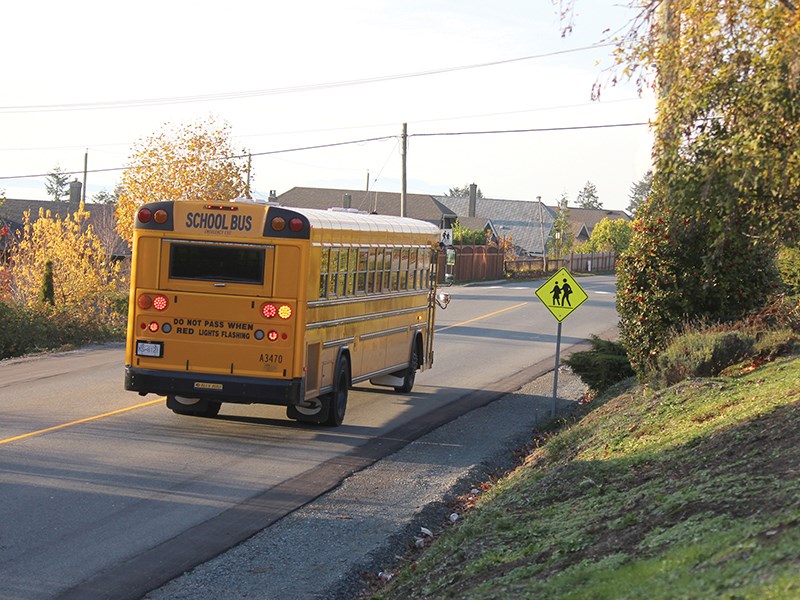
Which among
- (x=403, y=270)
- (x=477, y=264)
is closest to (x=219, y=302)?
(x=403, y=270)

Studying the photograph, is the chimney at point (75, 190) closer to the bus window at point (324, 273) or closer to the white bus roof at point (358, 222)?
the white bus roof at point (358, 222)

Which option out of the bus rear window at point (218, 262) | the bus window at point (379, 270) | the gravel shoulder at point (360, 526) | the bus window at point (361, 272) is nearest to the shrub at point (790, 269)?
the gravel shoulder at point (360, 526)

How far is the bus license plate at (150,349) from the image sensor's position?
14.1 metres

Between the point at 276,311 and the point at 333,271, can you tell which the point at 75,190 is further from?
the point at 276,311

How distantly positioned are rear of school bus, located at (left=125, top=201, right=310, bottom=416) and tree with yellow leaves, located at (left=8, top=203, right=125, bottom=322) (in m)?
16.9

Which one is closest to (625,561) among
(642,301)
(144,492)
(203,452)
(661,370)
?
(144,492)

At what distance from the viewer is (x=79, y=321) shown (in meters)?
28.0

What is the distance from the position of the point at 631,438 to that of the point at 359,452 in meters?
3.50

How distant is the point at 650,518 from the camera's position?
7512mm

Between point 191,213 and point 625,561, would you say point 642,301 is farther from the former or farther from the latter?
point 625,561

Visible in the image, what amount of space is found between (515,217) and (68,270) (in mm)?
81341

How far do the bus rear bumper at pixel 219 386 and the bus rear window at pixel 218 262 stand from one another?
3.99 feet

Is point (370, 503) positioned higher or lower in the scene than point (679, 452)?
lower

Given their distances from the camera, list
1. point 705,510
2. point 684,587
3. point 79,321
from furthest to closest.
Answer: point 79,321 < point 705,510 < point 684,587
